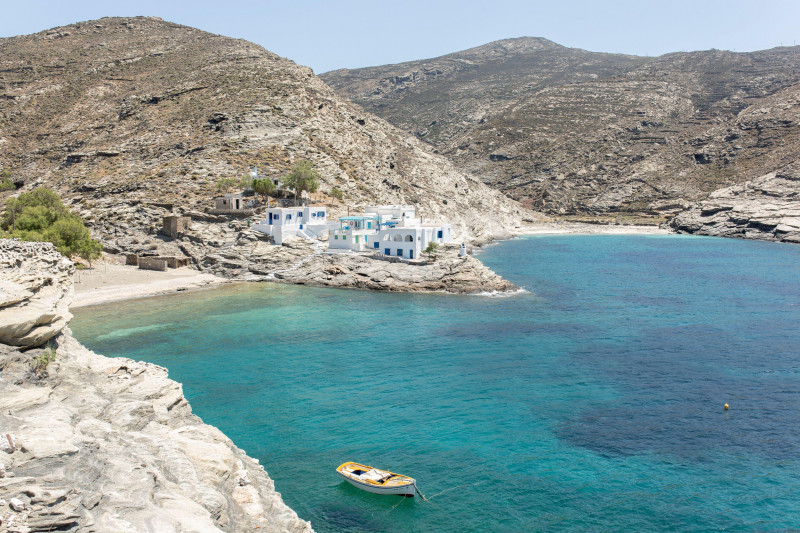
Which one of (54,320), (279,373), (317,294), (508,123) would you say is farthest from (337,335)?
(508,123)

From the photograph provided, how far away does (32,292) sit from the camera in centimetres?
1697

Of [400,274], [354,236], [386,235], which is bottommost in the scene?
[400,274]

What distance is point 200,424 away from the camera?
17375 millimetres

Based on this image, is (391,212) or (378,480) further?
(391,212)

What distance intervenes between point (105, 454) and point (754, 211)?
12324 centimetres

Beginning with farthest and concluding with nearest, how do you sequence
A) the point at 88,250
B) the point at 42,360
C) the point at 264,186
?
the point at 264,186
the point at 88,250
the point at 42,360

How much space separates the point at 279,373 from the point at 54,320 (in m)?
14.5

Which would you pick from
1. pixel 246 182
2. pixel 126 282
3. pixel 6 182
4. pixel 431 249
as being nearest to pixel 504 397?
pixel 431 249

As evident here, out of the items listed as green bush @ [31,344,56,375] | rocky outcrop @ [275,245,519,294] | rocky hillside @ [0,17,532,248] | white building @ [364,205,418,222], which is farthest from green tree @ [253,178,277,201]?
green bush @ [31,344,56,375]

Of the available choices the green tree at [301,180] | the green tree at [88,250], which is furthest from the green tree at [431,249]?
the green tree at [88,250]

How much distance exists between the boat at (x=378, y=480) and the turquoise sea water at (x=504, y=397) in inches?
14.8

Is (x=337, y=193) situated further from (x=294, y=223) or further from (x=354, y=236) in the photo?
(x=354, y=236)

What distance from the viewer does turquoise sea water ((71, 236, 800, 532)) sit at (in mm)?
18453

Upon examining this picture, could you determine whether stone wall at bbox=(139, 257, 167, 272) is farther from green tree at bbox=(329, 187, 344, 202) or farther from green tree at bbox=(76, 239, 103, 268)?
green tree at bbox=(329, 187, 344, 202)
